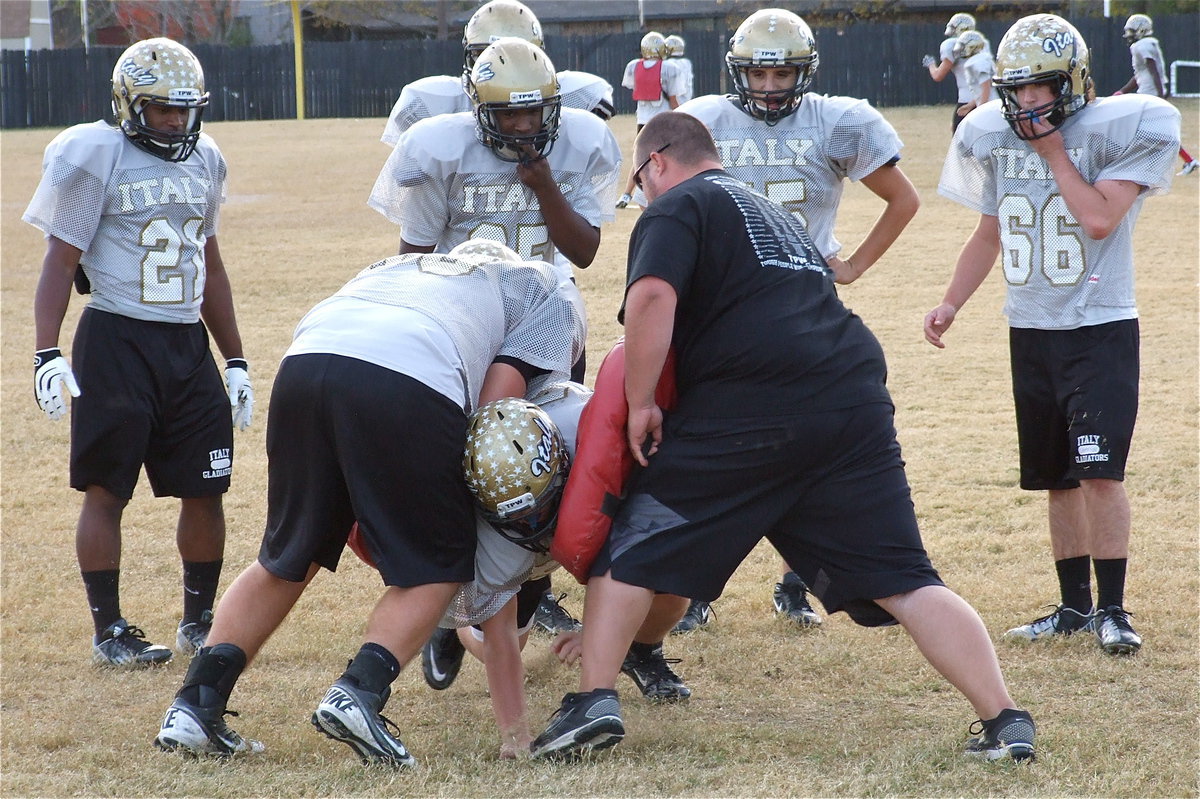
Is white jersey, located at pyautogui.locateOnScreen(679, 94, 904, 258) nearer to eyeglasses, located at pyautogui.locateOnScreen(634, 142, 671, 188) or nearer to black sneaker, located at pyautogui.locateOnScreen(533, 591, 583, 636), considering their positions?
eyeglasses, located at pyautogui.locateOnScreen(634, 142, 671, 188)

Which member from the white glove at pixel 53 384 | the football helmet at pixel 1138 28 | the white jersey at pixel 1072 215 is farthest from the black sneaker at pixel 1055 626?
the football helmet at pixel 1138 28

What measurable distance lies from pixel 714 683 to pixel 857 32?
26860 mm

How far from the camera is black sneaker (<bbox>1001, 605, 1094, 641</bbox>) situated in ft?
13.8

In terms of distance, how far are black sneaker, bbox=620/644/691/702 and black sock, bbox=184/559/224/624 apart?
59.9 inches

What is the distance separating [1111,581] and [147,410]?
3233 millimetres

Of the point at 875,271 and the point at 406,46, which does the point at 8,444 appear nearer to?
the point at 875,271

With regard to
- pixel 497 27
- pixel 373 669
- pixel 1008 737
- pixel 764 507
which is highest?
pixel 497 27

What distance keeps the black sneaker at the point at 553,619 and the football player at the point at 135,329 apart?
114 cm

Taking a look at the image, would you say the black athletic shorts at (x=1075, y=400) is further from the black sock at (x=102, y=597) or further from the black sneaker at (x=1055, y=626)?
the black sock at (x=102, y=597)

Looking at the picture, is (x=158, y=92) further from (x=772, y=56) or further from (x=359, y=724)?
(x=359, y=724)

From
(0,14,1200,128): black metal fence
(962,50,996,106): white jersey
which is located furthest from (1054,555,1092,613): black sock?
(0,14,1200,128): black metal fence

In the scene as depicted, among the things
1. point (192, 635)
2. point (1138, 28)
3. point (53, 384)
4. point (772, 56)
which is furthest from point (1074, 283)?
point (1138, 28)

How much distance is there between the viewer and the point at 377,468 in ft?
10.2

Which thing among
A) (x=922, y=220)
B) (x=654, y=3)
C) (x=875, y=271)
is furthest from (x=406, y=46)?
(x=875, y=271)
